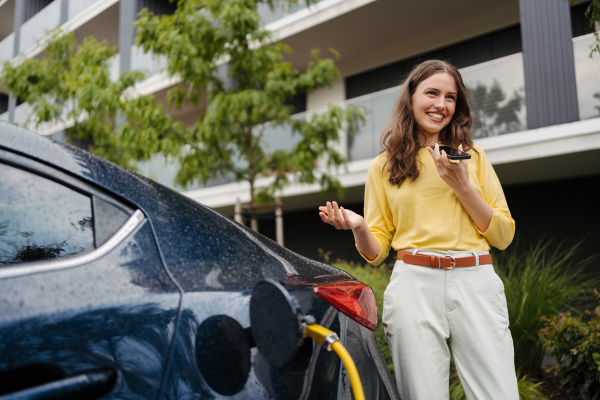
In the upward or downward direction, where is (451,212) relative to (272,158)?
downward

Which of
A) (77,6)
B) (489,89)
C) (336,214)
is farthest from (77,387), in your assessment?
(77,6)

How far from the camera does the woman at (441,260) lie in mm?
1690

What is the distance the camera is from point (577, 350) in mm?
3516

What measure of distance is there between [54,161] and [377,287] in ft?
13.7

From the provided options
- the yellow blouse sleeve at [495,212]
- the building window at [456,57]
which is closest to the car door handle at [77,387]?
the yellow blouse sleeve at [495,212]

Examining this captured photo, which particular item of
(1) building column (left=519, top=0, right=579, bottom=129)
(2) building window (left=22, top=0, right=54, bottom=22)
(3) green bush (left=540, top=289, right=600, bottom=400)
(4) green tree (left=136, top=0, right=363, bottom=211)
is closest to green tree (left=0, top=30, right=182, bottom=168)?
(4) green tree (left=136, top=0, right=363, bottom=211)

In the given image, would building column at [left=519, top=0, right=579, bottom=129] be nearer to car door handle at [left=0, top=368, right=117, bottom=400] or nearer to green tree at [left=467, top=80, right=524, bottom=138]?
green tree at [left=467, top=80, right=524, bottom=138]

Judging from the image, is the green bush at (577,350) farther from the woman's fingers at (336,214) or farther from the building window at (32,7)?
the building window at (32,7)

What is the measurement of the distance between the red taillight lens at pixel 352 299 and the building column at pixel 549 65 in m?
6.64

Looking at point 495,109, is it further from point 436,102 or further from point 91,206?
point 91,206

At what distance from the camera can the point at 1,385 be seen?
0.87 m

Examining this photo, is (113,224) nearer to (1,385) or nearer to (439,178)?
(1,385)

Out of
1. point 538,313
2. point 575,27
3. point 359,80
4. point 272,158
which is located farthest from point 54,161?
point 359,80

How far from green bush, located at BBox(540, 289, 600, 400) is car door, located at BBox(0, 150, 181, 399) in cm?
319
